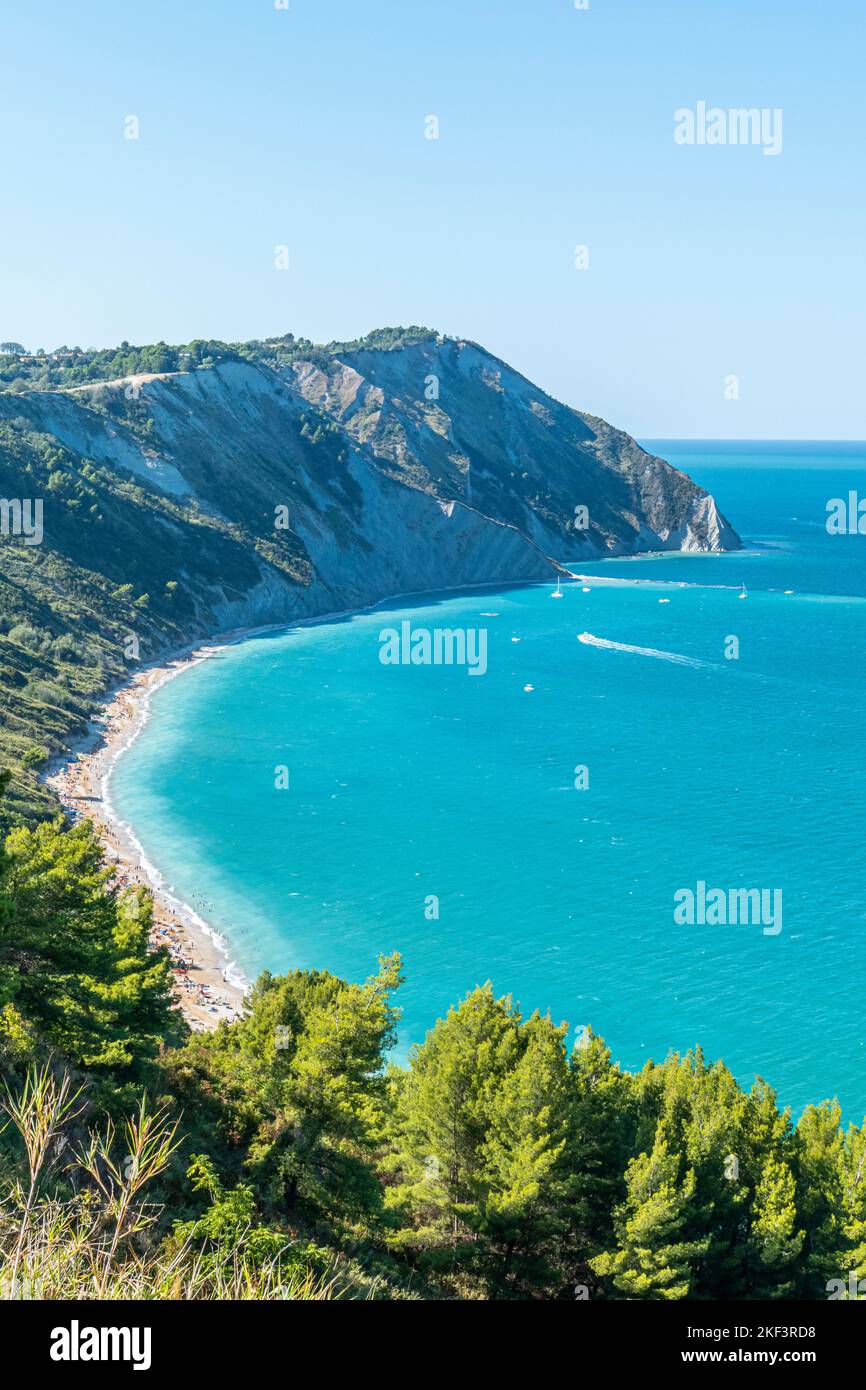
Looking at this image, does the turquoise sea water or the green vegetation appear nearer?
the green vegetation

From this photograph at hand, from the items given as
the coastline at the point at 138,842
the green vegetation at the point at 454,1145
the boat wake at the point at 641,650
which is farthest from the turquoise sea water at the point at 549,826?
the green vegetation at the point at 454,1145

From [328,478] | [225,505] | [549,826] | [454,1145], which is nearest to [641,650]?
[549,826]

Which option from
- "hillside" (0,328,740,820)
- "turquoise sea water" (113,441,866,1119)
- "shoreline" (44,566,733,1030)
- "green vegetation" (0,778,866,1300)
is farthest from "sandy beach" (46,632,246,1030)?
"green vegetation" (0,778,866,1300)

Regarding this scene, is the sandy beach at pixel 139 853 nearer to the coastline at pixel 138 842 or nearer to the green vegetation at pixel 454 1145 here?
the coastline at pixel 138 842

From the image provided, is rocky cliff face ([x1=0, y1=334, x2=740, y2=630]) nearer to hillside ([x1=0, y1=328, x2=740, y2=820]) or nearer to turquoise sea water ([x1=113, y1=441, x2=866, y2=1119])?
hillside ([x1=0, y1=328, x2=740, y2=820])

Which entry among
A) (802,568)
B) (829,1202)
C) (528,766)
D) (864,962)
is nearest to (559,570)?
(802,568)
